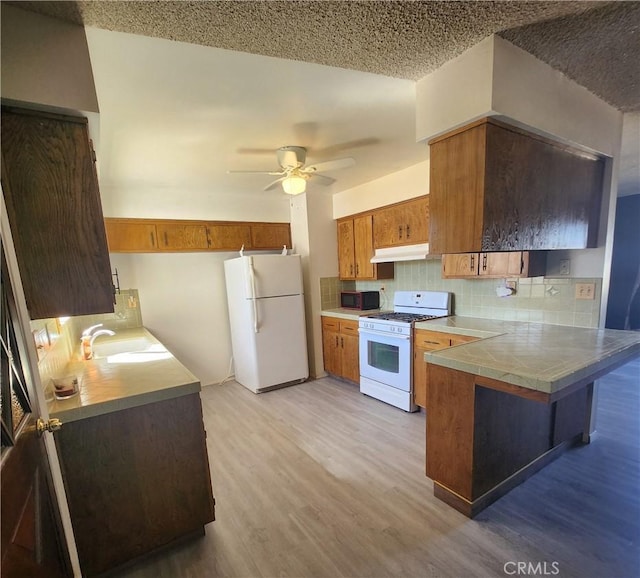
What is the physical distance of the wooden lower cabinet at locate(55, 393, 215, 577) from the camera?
140 cm

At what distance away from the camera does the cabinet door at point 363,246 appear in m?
3.71

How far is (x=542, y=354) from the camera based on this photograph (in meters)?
1.73

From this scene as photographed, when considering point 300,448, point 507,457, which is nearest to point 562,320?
point 507,457

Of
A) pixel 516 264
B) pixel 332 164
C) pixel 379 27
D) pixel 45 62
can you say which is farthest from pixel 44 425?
pixel 516 264

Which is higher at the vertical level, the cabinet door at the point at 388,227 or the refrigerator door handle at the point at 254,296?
the cabinet door at the point at 388,227

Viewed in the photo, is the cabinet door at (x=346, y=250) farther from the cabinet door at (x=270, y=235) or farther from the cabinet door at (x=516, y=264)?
the cabinet door at (x=516, y=264)

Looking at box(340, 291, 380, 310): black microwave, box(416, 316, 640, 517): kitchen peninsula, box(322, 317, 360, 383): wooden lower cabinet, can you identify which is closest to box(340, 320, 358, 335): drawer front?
box(322, 317, 360, 383): wooden lower cabinet

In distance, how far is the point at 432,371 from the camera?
73.4 inches

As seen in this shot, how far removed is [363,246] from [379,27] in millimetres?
2662

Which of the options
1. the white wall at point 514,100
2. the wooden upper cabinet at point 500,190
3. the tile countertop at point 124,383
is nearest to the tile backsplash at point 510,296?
the wooden upper cabinet at point 500,190

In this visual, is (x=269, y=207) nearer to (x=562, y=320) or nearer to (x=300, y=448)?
(x=300, y=448)

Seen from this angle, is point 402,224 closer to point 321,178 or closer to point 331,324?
point 321,178

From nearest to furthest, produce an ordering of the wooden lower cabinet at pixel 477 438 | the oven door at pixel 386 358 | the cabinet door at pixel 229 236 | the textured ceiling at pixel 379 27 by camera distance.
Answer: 1. the textured ceiling at pixel 379 27
2. the wooden lower cabinet at pixel 477 438
3. the oven door at pixel 386 358
4. the cabinet door at pixel 229 236

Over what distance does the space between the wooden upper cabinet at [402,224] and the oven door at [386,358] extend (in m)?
1.01
